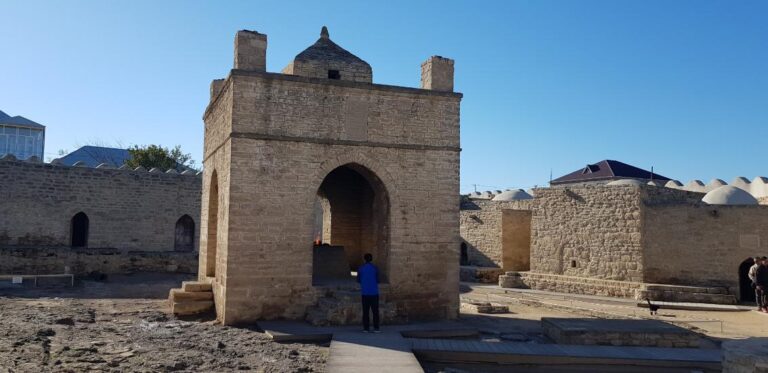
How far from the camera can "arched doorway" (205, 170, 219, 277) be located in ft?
39.1

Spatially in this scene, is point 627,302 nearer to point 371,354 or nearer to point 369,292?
point 369,292

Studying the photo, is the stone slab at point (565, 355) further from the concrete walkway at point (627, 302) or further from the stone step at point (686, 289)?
the stone step at point (686, 289)

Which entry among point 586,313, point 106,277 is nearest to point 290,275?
point 586,313

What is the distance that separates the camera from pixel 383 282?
1059cm

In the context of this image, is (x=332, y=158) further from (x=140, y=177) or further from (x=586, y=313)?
(x=140, y=177)

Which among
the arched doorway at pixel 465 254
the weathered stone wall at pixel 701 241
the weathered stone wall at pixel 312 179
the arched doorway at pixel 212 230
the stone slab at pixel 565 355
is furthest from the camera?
the arched doorway at pixel 465 254

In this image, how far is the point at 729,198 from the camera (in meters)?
16.8

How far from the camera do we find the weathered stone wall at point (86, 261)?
1606cm

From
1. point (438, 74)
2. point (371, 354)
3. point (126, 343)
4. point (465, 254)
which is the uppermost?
point (438, 74)

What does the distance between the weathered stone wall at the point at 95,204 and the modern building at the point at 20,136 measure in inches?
947

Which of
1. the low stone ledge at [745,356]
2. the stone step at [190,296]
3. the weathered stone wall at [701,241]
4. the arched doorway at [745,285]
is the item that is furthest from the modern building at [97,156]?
the low stone ledge at [745,356]

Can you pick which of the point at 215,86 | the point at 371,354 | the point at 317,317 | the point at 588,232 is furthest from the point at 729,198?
the point at 215,86

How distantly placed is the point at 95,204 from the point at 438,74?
1384 cm

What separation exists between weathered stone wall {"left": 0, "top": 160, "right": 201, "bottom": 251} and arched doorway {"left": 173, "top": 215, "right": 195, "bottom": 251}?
0.38 m
